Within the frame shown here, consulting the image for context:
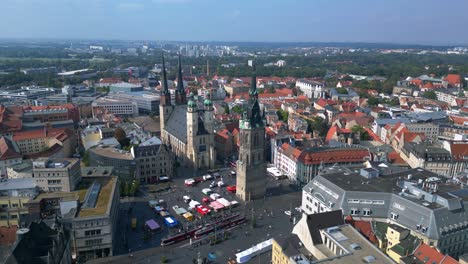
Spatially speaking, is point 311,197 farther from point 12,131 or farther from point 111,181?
point 12,131

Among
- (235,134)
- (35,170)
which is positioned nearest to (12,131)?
(35,170)

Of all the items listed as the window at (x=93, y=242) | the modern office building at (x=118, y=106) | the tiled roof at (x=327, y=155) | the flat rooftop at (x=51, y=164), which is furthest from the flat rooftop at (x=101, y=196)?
the modern office building at (x=118, y=106)

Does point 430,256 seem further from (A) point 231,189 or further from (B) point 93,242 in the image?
(B) point 93,242

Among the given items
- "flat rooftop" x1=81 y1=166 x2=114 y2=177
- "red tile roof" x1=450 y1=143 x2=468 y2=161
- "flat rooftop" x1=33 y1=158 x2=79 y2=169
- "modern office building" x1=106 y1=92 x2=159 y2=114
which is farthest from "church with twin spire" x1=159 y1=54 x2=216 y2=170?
"modern office building" x1=106 y1=92 x2=159 y2=114

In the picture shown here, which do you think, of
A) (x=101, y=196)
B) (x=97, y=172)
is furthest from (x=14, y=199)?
(x=97, y=172)

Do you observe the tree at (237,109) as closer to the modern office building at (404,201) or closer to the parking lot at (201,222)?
the parking lot at (201,222)

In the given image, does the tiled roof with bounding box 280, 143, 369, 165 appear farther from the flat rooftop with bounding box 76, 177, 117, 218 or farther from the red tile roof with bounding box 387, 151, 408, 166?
the flat rooftop with bounding box 76, 177, 117, 218
